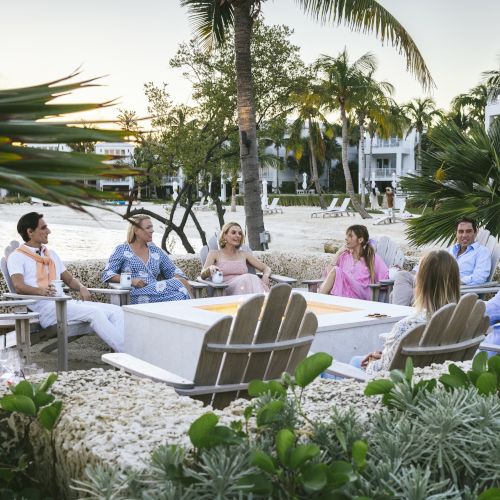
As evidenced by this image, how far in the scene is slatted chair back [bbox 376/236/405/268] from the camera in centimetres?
922

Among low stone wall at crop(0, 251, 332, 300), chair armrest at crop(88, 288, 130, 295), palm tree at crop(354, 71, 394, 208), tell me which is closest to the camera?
chair armrest at crop(88, 288, 130, 295)


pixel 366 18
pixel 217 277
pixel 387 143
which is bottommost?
pixel 217 277

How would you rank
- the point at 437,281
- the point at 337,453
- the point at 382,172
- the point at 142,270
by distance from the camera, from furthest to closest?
the point at 382,172
the point at 142,270
the point at 437,281
the point at 337,453

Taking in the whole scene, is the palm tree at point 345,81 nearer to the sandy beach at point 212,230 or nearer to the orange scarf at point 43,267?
the sandy beach at point 212,230

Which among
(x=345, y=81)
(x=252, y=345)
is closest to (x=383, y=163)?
(x=345, y=81)

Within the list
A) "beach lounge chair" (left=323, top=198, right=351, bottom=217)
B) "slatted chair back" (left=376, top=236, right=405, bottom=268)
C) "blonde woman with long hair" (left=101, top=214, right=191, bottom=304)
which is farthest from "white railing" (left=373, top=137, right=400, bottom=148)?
"blonde woman with long hair" (left=101, top=214, right=191, bottom=304)

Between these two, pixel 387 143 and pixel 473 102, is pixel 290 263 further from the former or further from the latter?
pixel 387 143

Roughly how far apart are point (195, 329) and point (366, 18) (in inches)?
338

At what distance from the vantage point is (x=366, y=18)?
12.9 metres

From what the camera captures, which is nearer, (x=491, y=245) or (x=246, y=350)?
(x=246, y=350)

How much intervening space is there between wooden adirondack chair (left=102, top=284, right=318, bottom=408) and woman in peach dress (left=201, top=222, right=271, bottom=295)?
Answer: 402cm

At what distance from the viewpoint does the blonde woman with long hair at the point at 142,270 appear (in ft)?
26.4

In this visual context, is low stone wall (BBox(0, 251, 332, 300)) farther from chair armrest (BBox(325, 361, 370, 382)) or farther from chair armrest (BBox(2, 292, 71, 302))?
chair armrest (BBox(325, 361, 370, 382))

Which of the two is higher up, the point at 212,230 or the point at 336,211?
the point at 336,211
